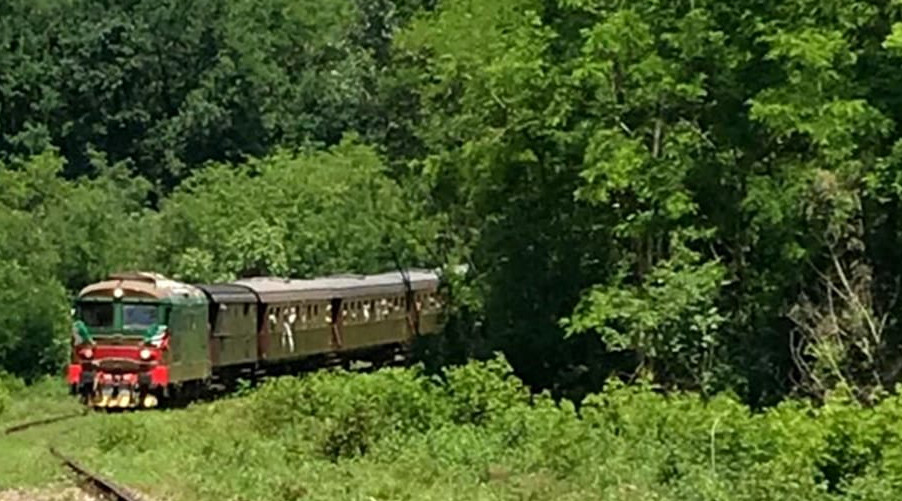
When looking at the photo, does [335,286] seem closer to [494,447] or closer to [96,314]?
[96,314]

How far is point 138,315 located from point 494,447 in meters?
13.0

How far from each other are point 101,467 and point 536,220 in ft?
42.6

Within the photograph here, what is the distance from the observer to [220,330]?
1499 inches

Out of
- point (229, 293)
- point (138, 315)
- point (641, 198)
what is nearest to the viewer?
point (641, 198)

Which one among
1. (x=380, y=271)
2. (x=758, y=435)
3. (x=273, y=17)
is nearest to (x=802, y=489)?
(x=758, y=435)

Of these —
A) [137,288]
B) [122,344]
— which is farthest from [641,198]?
[122,344]

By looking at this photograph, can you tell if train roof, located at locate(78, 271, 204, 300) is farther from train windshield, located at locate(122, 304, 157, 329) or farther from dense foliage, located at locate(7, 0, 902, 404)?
dense foliage, located at locate(7, 0, 902, 404)

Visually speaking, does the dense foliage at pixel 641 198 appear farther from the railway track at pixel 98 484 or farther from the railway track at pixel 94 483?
the railway track at pixel 98 484

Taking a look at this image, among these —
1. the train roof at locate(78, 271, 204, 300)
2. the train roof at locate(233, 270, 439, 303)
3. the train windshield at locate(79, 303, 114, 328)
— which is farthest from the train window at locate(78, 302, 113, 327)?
the train roof at locate(233, 270, 439, 303)

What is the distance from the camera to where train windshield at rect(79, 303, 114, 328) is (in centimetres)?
3462

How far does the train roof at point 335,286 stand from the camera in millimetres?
41781

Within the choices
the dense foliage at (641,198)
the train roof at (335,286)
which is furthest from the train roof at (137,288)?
the train roof at (335,286)

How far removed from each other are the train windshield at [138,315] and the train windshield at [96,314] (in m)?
0.28

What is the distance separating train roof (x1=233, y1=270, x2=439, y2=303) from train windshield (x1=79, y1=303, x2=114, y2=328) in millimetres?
6458
